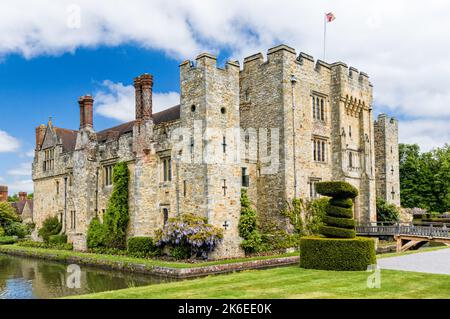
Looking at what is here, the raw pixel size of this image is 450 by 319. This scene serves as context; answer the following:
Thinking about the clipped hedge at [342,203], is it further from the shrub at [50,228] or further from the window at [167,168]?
the shrub at [50,228]

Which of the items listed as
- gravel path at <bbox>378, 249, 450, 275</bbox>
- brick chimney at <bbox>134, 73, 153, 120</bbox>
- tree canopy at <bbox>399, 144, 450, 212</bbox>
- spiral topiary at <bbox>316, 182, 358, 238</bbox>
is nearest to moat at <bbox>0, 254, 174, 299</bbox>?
spiral topiary at <bbox>316, 182, 358, 238</bbox>

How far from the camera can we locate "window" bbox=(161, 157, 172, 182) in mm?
24734

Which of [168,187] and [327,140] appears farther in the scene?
[327,140]

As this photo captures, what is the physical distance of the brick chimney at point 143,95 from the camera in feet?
83.7

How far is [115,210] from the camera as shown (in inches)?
1066

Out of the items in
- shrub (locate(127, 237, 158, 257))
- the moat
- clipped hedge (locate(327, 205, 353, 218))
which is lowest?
the moat

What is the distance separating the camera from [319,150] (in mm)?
28266

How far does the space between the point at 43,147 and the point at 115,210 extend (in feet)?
50.1

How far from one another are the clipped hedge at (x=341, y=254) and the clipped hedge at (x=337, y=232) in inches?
14.1

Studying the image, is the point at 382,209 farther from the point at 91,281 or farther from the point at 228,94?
the point at 91,281

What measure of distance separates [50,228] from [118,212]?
414 inches

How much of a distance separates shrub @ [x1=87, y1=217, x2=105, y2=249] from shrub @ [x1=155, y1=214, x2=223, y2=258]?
295 inches

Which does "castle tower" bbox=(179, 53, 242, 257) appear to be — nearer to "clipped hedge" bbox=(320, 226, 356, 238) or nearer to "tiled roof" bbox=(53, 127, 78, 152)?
Result: "clipped hedge" bbox=(320, 226, 356, 238)
